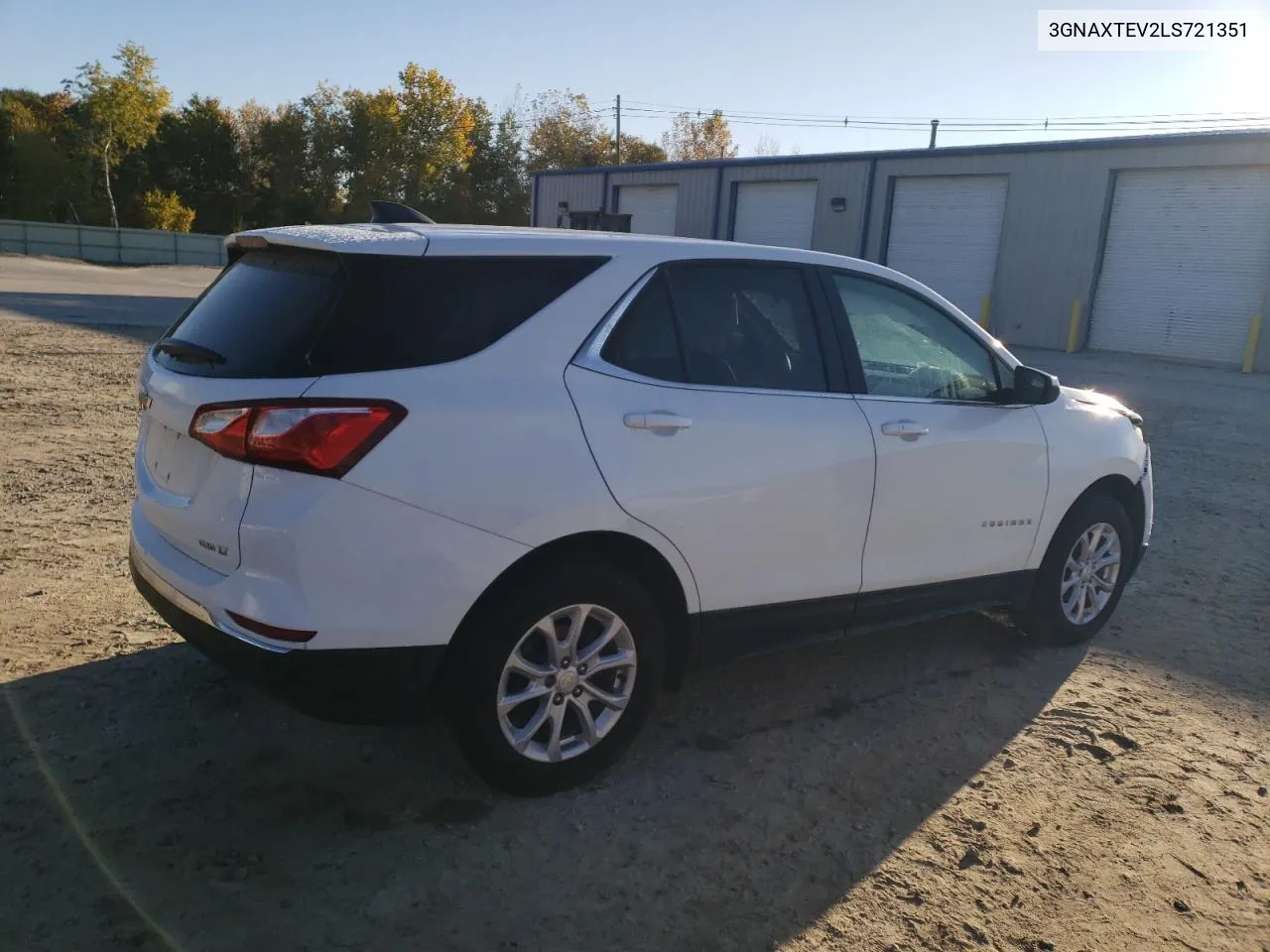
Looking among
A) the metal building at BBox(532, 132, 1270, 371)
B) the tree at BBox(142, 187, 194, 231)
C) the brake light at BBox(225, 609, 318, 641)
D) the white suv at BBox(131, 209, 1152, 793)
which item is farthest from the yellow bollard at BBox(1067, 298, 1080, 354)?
the tree at BBox(142, 187, 194, 231)

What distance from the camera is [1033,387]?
454cm

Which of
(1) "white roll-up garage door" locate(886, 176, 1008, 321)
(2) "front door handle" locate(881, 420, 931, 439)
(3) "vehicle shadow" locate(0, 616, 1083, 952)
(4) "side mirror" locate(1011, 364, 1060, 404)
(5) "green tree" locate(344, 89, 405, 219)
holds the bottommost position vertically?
(3) "vehicle shadow" locate(0, 616, 1083, 952)

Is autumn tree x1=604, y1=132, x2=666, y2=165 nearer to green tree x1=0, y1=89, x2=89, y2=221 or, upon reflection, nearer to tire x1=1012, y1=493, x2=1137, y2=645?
green tree x1=0, y1=89, x2=89, y2=221

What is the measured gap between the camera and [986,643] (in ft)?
16.8

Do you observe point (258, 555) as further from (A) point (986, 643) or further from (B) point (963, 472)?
(A) point (986, 643)

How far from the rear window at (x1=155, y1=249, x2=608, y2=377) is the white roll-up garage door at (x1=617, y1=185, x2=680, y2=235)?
31.8 metres

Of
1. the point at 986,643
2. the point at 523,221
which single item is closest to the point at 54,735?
the point at 986,643

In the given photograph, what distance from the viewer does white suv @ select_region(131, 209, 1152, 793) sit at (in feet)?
9.46

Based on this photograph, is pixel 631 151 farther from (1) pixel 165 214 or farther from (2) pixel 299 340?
(2) pixel 299 340

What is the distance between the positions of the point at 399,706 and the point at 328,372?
0.99 m

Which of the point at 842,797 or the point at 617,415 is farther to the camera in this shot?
the point at 842,797

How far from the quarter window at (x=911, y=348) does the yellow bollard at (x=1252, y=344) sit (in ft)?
66.3

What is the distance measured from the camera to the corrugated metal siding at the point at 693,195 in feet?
109

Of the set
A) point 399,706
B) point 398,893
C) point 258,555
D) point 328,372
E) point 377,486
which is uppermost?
point 328,372
